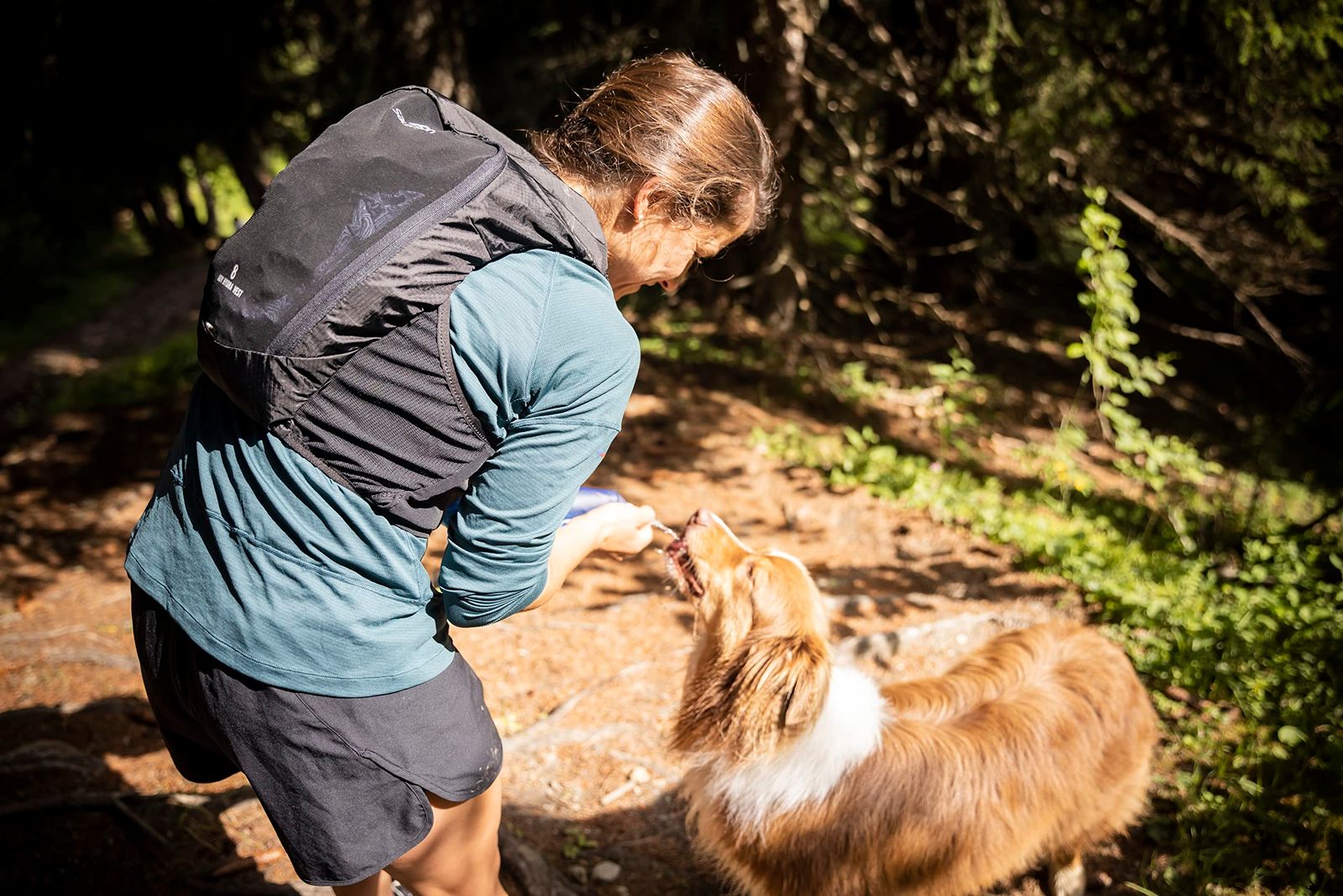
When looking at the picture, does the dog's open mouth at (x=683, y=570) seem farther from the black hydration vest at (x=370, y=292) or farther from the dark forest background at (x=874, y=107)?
the dark forest background at (x=874, y=107)

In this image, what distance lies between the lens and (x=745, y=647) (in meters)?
2.44

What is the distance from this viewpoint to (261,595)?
4.50 ft

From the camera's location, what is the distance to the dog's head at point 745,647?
7.67ft

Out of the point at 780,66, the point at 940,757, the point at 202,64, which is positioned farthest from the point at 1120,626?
the point at 202,64

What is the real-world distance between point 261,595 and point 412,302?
56 centimetres

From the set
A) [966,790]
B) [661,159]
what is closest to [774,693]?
[966,790]

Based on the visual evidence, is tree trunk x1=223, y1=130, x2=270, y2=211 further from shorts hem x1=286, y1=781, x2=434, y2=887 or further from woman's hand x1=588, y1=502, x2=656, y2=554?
shorts hem x1=286, y1=781, x2=434, y2=887

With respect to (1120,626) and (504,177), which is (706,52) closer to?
(1120,626)

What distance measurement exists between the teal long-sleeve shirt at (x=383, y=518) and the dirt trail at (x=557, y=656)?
4.77ft

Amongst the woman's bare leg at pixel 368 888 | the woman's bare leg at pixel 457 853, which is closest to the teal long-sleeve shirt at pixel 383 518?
the woman's bare leg at pixel 457 853

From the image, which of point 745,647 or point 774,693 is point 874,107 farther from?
point 774,693

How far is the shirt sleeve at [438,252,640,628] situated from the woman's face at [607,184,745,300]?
0.29 meters

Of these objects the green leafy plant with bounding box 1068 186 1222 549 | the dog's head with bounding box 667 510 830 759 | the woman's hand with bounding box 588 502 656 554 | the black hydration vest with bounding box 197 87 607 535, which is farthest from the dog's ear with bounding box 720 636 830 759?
the green leafy plant with bounding box 1068 186 1222 549

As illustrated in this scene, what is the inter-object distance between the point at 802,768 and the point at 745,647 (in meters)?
0.39
